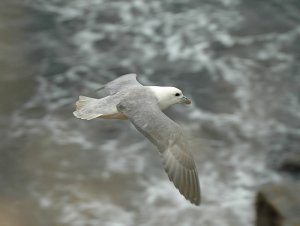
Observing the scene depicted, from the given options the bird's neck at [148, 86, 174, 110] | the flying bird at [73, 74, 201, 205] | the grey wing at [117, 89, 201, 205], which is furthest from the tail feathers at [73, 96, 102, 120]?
the bird's neck at [148, 86, 174, 110]

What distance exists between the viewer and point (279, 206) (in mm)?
7086

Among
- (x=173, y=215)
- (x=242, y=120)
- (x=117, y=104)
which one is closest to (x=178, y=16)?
(x=242, y=120)

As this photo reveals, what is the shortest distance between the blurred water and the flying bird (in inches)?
161

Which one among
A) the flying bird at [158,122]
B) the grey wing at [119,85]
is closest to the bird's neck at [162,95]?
the flying bird at [158,122]

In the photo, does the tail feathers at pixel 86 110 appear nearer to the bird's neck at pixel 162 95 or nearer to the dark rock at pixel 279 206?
the bird's neck at pixel 162 95

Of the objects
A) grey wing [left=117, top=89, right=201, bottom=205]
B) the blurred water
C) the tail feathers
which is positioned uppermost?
the tail feathers

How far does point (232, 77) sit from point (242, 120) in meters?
1.22

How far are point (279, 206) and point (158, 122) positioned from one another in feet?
8.68

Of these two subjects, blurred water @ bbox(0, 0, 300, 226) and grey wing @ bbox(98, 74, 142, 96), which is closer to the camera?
grey wing @ bbox(98, 74, 142, 96)

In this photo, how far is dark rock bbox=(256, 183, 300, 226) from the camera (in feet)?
22.8

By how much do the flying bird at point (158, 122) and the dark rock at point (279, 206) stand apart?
230 centimetres

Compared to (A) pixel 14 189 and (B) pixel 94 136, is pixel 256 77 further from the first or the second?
(A) pixel 14 189

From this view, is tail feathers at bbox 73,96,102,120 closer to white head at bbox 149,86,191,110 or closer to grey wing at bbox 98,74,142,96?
grey wing at bbox 98,74,142,96

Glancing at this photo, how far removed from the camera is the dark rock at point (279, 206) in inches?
273
